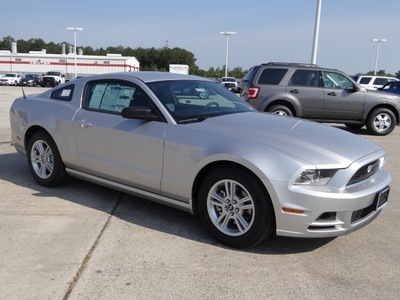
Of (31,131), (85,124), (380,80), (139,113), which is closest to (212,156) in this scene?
(139,113)

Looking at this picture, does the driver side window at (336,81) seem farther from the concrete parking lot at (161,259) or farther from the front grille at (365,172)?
the front grille at (365,172)

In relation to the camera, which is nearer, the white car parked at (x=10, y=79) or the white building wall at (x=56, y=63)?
the white car parked at (x=10, y=79)

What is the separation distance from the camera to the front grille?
3.51 metres

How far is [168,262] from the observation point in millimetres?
3406

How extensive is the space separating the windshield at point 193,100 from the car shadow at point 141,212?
1.07m

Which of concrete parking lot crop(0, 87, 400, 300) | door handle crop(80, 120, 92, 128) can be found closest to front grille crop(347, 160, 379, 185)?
concrete parking lot crop(0, 87, 400, 300)

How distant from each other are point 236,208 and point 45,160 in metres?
2.85

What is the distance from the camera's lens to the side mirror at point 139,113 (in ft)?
13.3

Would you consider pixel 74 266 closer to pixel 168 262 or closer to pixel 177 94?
pixel 168 262

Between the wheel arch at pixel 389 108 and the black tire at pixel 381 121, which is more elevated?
the wheel arch at pixel 389 108

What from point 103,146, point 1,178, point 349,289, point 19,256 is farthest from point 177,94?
point 1,178

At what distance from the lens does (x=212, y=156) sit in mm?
3658

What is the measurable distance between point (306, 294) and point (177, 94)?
2.41 m

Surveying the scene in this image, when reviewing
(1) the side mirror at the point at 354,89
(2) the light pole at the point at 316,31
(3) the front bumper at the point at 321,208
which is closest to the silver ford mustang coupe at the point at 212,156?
(3) the front bumper at the point at 321,208
